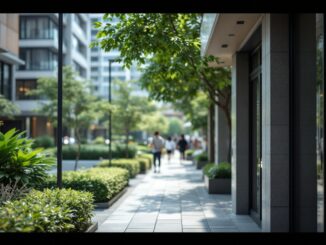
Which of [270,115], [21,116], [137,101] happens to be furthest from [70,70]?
[270,115]

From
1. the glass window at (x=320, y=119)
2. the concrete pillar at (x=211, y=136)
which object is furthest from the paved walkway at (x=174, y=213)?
the concrete pillar at (x=211, y=136)

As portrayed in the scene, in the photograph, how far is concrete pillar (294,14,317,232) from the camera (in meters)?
6.63

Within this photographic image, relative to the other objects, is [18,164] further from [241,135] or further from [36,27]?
[36,27]

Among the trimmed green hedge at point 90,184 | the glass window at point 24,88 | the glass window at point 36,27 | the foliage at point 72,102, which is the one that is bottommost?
the trimmed green hedge at point 90,184

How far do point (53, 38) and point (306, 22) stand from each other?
1772 inches

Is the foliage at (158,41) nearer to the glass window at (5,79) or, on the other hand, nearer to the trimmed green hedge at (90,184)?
the trimmed green hedge at (90,184)

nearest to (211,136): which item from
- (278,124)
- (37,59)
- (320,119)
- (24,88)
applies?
(278,124)

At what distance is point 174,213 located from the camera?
469 inches

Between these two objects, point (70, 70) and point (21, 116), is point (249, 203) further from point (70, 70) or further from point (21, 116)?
point (21, 116)

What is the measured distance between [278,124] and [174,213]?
499 cm

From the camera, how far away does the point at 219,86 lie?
59.2 ft

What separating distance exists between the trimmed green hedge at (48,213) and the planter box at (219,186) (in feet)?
24.8

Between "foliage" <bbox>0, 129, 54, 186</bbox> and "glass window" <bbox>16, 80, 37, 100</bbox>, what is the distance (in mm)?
40503

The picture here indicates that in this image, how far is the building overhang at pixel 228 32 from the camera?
9141mm
